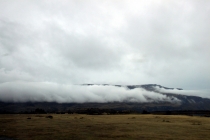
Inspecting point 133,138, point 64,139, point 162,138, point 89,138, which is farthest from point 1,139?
point 162,138

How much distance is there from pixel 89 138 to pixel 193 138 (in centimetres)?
1752

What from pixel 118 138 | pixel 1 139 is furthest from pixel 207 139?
pixel 1 139

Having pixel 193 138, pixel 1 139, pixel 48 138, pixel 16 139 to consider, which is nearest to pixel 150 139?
pixel 193 138

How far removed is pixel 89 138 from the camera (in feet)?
117

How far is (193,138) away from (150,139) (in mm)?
7677

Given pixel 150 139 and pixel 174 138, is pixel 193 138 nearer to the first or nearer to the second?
pixel 174 138

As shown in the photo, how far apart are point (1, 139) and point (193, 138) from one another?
32.0m

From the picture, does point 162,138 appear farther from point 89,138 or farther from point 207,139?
point 89,138

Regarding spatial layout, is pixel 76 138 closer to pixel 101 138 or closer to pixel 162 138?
pixel 101 138

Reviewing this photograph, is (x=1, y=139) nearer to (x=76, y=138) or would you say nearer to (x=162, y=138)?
(x=76, y=138)

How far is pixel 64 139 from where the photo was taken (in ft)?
114

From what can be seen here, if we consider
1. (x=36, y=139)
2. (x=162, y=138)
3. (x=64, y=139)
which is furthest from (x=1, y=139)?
(x=162, y=138)

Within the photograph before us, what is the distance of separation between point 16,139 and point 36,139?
3.28m

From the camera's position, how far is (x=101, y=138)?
3566 cm
